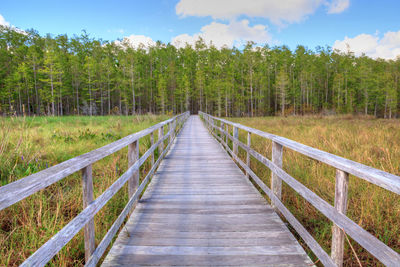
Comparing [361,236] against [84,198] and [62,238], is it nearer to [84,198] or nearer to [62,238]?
[62,238]

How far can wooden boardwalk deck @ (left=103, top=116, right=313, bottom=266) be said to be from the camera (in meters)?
2.05

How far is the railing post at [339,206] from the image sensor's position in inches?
60.2

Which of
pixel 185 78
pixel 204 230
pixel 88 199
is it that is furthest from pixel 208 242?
pixel 185 78

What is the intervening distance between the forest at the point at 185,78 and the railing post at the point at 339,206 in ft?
132

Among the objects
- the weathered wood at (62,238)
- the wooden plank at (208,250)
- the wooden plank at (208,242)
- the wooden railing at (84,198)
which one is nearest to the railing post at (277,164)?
the wooden plank at (208,242)

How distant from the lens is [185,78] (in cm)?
4941

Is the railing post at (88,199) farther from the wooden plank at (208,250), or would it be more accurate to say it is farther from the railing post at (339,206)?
the railing post at (339,206)

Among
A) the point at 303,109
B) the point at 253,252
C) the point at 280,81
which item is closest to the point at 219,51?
the point at 280,81

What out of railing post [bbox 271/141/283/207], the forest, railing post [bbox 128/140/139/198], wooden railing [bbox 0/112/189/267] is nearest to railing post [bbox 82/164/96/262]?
wooden railing [bbox 0/112/189/267]

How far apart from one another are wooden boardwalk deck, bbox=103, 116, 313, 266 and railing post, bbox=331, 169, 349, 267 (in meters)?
0.44

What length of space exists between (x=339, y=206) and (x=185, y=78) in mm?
49981

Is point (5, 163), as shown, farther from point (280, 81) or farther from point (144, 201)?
point (280, 81)

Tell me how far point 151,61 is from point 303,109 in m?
39.7

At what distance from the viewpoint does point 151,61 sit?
54938 millimetres
